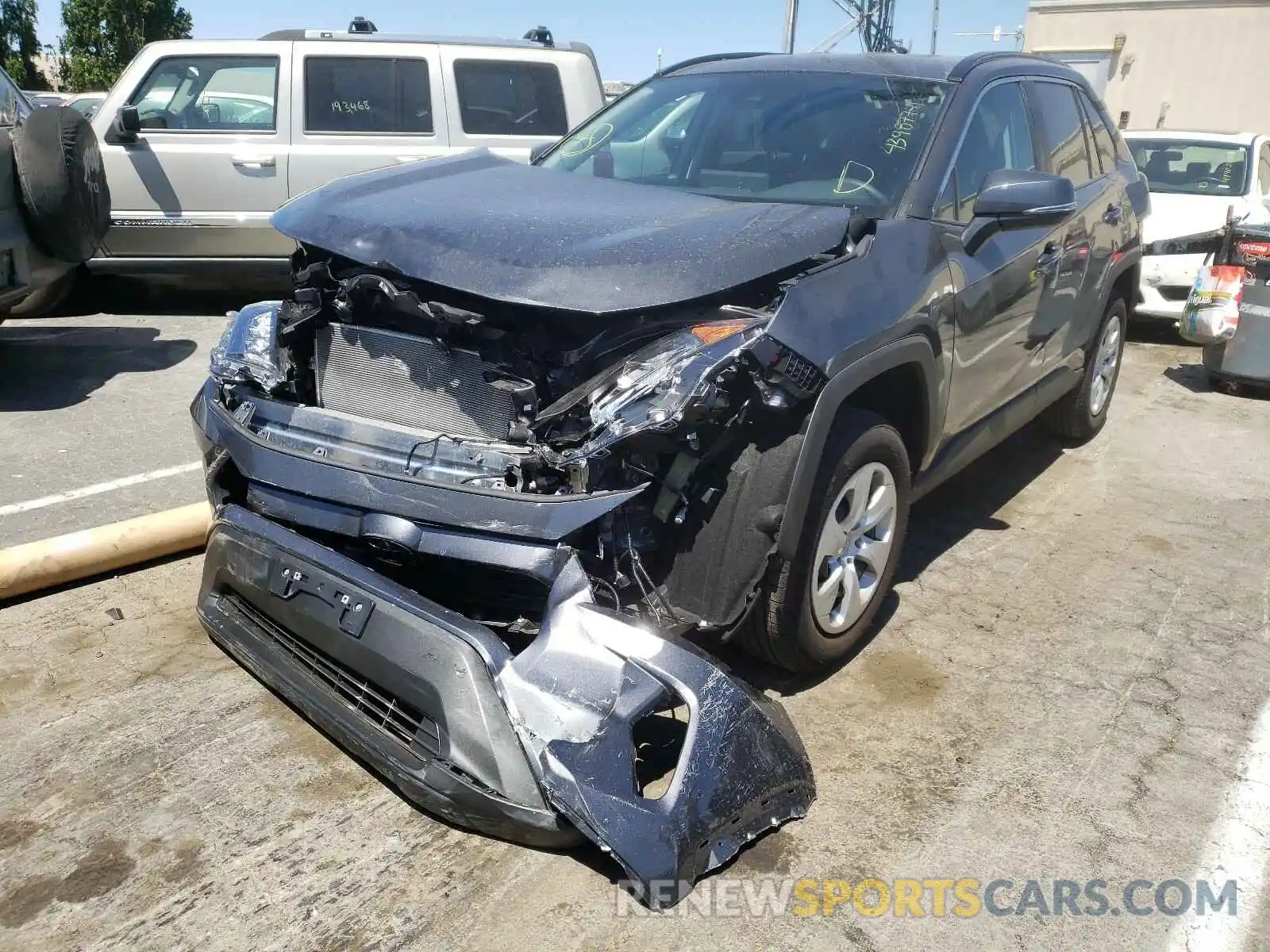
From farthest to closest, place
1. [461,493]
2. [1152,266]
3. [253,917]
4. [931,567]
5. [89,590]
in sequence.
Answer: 1. [1152,266]
2. [931,567]
3. [89,590]
4. [461,493]
5. [253,917]

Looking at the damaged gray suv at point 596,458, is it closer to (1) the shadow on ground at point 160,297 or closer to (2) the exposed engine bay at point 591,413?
(2) the exposed engine bay at point 591,413

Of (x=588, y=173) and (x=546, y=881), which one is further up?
(x=588, y=173)

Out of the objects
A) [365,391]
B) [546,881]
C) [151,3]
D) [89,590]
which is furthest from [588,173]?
[151,3]

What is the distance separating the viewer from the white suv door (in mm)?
7910

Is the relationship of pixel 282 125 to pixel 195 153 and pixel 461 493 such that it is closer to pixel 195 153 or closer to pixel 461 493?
pixel 195 153

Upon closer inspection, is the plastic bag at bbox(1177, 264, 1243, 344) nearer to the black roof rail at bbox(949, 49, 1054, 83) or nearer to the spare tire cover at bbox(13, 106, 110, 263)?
the black roof rail at bbox(949, 49, 1054, 83)

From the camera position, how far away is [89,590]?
4020mm

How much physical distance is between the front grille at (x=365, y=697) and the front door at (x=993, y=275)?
2.13 meters

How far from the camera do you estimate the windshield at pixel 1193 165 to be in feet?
30.8

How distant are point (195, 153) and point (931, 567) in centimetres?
618

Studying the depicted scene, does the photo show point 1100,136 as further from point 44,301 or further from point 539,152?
point 44,301

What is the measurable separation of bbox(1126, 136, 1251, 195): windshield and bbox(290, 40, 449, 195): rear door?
606cm

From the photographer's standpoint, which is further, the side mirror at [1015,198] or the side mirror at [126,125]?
the side mirror at [126,125]

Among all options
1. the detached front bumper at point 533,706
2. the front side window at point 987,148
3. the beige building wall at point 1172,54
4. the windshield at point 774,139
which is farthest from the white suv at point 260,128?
the beige building wall at point 1172,54
